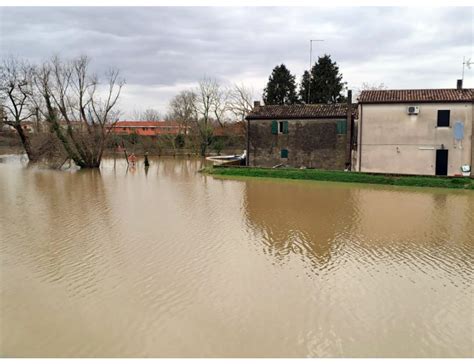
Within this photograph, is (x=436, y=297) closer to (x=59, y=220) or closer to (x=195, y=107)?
(x=59, y=220)

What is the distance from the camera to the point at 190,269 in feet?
27.0

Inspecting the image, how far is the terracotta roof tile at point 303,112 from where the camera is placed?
26.5m

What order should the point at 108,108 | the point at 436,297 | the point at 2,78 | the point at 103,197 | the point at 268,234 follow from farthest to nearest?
the point at 2,78 → the point at 108,108 → the point at 103,197 → the point at 268,234 → the point at 436,297

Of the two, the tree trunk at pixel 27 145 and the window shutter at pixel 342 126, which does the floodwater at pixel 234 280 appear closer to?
the window shutter at pixel 342 126

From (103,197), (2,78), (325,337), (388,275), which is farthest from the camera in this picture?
(2,78)

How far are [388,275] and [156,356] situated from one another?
506 centimetres

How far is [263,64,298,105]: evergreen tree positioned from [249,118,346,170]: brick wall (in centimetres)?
1606

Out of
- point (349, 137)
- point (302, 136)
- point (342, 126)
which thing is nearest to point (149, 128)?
point (302, 136)

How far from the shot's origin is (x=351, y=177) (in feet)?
73.9

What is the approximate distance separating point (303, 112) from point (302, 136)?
5.42ft

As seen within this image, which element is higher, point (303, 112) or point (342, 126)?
point (303, 112)

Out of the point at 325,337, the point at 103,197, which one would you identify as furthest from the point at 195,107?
the point at 325,337

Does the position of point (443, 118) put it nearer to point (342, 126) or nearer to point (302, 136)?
point (342, 126)

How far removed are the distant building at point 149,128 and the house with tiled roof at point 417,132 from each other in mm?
36050
